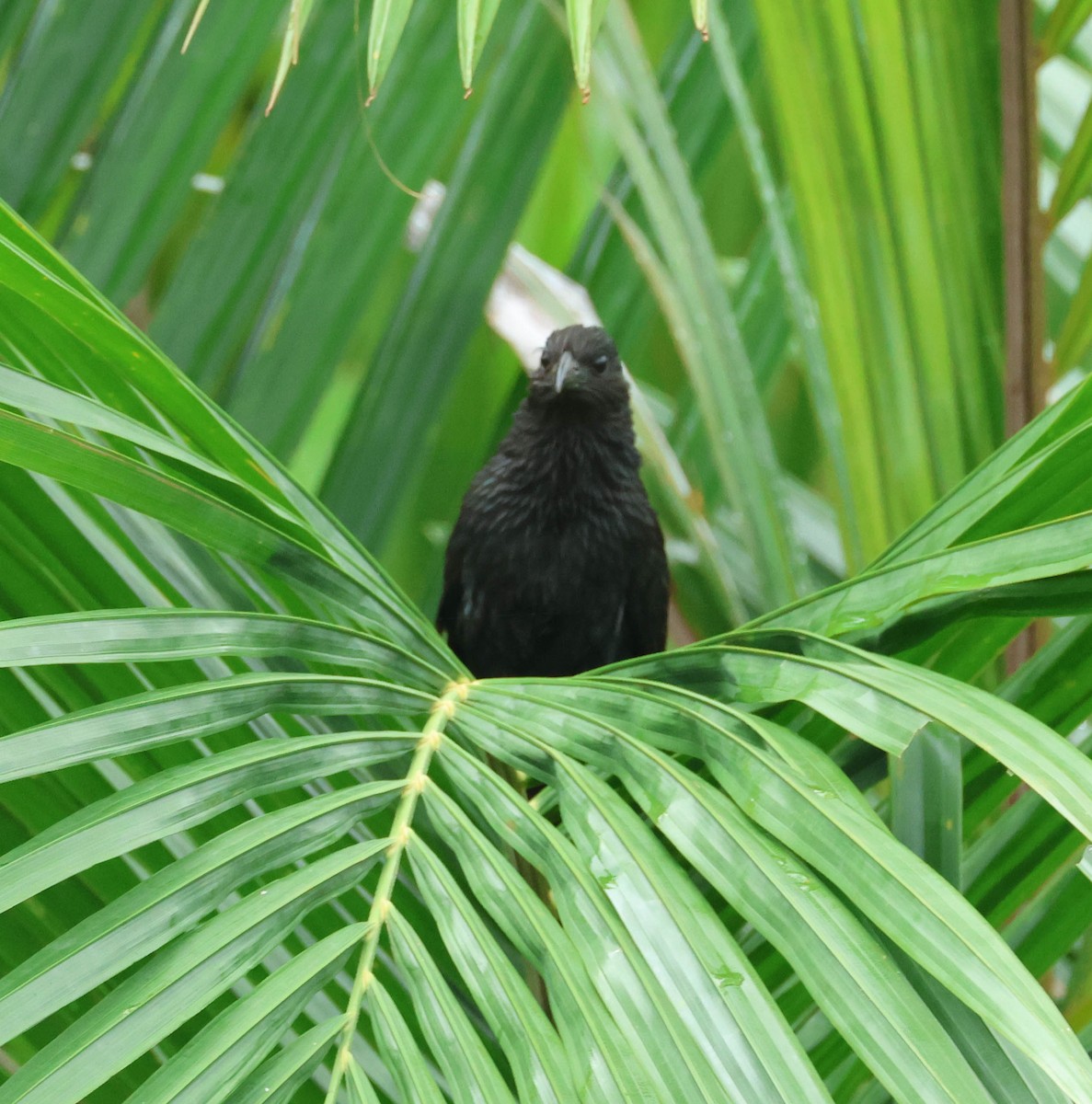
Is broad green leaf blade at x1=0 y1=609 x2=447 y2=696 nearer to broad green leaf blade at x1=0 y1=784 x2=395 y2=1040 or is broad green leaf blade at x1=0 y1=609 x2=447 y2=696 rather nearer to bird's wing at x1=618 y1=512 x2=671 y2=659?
broad green leaf blade at x1=0 y1=784 x2=395 y2=1040

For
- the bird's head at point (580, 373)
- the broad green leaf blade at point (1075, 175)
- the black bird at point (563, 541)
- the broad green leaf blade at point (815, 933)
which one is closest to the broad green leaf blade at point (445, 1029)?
the broad green leaf blade at point (815, 933)

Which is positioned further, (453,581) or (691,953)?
(453,581)

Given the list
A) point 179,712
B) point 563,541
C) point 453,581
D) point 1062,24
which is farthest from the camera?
point 453,581

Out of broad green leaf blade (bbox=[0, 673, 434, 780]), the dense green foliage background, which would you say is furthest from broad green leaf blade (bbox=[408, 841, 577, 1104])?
broad green leaf blade (bbox=[0, 673, 434, 780])

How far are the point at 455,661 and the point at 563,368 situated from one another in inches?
38.0

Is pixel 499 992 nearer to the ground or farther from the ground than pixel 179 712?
nearer to the ground

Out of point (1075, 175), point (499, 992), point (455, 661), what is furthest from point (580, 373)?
point (499, 992)

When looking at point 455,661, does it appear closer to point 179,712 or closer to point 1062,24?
point 179,712

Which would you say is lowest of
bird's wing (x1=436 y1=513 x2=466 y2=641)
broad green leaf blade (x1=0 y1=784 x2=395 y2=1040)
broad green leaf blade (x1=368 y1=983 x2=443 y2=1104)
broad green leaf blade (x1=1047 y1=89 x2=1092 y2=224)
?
broad green leaf blade (x1=368 y1=983 x2=443 y2=1104)

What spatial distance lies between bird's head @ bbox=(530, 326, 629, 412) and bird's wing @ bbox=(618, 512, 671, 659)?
189 millimetres

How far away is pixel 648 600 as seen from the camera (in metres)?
→ 1.76

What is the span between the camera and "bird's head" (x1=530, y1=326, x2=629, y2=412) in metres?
1.73

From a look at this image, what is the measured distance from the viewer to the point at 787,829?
57 cm

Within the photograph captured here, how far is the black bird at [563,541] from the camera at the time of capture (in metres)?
1.70
